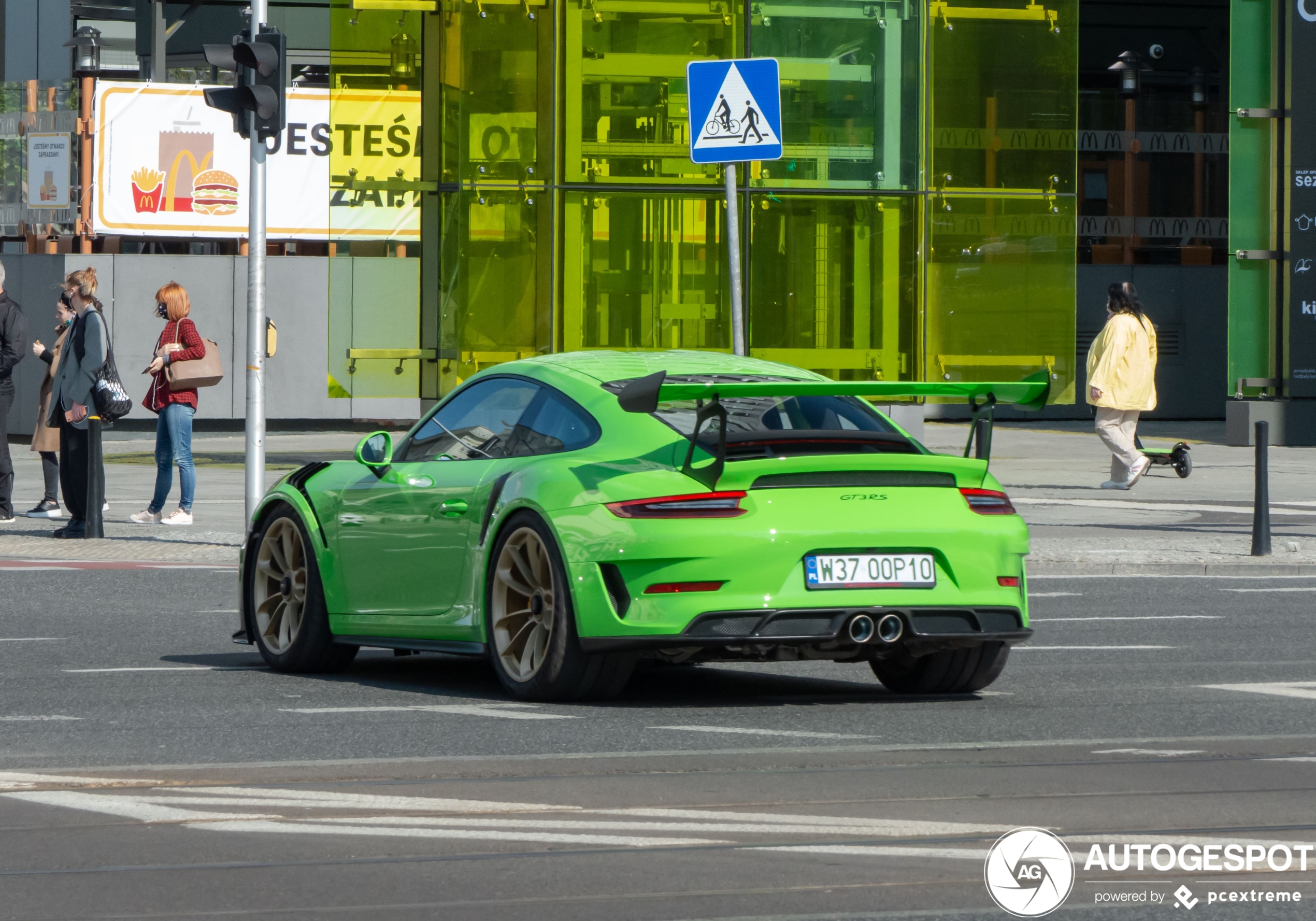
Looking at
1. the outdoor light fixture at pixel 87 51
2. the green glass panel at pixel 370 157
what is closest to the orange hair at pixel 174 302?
the green glass panel at pixel 370 157

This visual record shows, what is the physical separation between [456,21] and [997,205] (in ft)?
19.0

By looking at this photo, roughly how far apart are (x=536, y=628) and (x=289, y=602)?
68.4 inches

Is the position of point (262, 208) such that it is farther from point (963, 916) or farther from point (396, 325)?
point (963, 916)

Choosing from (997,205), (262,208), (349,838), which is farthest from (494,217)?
(349,838)

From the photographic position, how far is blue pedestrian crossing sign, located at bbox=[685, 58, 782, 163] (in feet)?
47.6

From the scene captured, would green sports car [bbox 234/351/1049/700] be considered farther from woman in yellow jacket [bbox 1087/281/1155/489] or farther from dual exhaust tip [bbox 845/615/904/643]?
woman in yellow jacket [bbox 1087/281/1155/489]

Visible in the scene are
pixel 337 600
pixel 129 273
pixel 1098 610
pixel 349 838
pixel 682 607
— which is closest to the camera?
pixel 349 838

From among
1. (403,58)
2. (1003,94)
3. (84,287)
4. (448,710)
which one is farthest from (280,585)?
(1003,94)

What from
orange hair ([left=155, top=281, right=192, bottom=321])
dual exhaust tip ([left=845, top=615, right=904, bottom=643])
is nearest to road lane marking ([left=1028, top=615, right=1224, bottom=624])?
dual exhaust tip ([left=845, top=615, right=904, bottom=643])

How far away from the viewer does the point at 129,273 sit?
29969mm

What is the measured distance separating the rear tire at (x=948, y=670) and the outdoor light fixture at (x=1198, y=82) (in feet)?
90.5

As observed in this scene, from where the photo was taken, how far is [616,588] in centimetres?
775

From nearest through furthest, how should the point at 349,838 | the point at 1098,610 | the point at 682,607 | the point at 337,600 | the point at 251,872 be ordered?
the point at 251,872
the point at 349,838
the point at 682,607
the point at 337,600
the point at 1098,610

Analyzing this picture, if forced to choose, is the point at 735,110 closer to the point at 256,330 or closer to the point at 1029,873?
the point at 256,330
